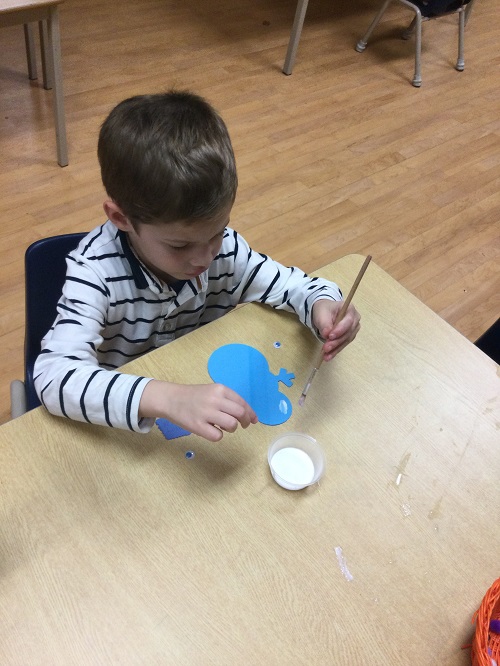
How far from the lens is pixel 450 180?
2.70 metres

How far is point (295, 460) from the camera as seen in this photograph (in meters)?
0.80

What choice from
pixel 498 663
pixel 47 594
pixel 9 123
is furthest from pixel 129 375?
pixel 9 123

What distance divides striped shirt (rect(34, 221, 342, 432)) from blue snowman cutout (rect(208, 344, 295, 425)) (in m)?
0.13

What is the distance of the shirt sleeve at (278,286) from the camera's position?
96cm

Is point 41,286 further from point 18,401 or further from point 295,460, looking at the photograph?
point 295,460

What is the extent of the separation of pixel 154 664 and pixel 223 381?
0.40 m

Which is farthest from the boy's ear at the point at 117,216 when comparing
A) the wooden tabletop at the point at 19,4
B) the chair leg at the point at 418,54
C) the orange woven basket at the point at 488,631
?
the chair leg at the point at 418,54

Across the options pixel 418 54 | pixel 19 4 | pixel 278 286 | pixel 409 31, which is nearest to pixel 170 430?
pixel 278 286

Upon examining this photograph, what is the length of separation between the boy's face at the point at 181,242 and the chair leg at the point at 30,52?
6.78 ft

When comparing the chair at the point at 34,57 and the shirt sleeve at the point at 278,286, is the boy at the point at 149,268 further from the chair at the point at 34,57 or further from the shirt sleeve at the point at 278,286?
the chair at the point at 34,57

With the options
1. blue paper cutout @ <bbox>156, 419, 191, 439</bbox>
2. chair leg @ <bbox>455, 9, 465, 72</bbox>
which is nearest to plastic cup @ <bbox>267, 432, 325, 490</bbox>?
blue paper cutout @ <bbox>156, 419, 191, 439</bbox>

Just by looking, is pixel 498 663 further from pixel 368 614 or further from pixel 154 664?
pixel 154 664

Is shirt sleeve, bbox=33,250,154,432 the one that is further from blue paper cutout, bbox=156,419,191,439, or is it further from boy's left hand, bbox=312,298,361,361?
boy's left hand, bbox=312,298,361,361

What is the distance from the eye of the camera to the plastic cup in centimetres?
76
